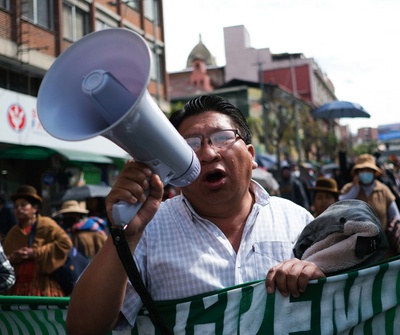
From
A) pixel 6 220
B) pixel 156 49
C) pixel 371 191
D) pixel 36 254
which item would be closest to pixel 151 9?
pixel 156 49

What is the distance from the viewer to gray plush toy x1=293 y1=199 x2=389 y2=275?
165cm

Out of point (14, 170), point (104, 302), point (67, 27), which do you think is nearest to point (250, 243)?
point (104, 302)

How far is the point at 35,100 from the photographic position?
47.4 feet

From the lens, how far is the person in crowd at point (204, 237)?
1601 mm

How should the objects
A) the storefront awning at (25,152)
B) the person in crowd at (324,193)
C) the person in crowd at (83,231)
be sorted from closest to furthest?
the person in crowd at (83,231) < the person in crowd at (324,193) < the storefront awning at (25,152)

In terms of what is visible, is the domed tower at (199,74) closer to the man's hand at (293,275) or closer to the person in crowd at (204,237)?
the person in crowd at (204,237)

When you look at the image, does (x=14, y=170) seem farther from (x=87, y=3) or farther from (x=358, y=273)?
(x=358, y=273)

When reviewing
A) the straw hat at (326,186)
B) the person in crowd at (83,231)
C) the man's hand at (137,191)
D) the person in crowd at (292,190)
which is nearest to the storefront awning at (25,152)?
the person in crowd at (292,190)

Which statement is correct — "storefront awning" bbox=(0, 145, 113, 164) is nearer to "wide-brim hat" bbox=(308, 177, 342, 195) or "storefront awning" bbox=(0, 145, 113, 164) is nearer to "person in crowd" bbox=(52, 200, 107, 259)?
"person in crowd" bbox=(52, 200, 107, 259)

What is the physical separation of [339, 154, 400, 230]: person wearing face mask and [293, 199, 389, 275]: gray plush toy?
4.45 meters

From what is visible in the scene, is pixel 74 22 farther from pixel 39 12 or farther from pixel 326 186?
pixel 326 186

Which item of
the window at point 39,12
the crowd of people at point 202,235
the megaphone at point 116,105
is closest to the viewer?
the megaphone at point 116,105

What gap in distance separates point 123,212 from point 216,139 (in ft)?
1.76

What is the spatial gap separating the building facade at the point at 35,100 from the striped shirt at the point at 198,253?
34.9 ft
